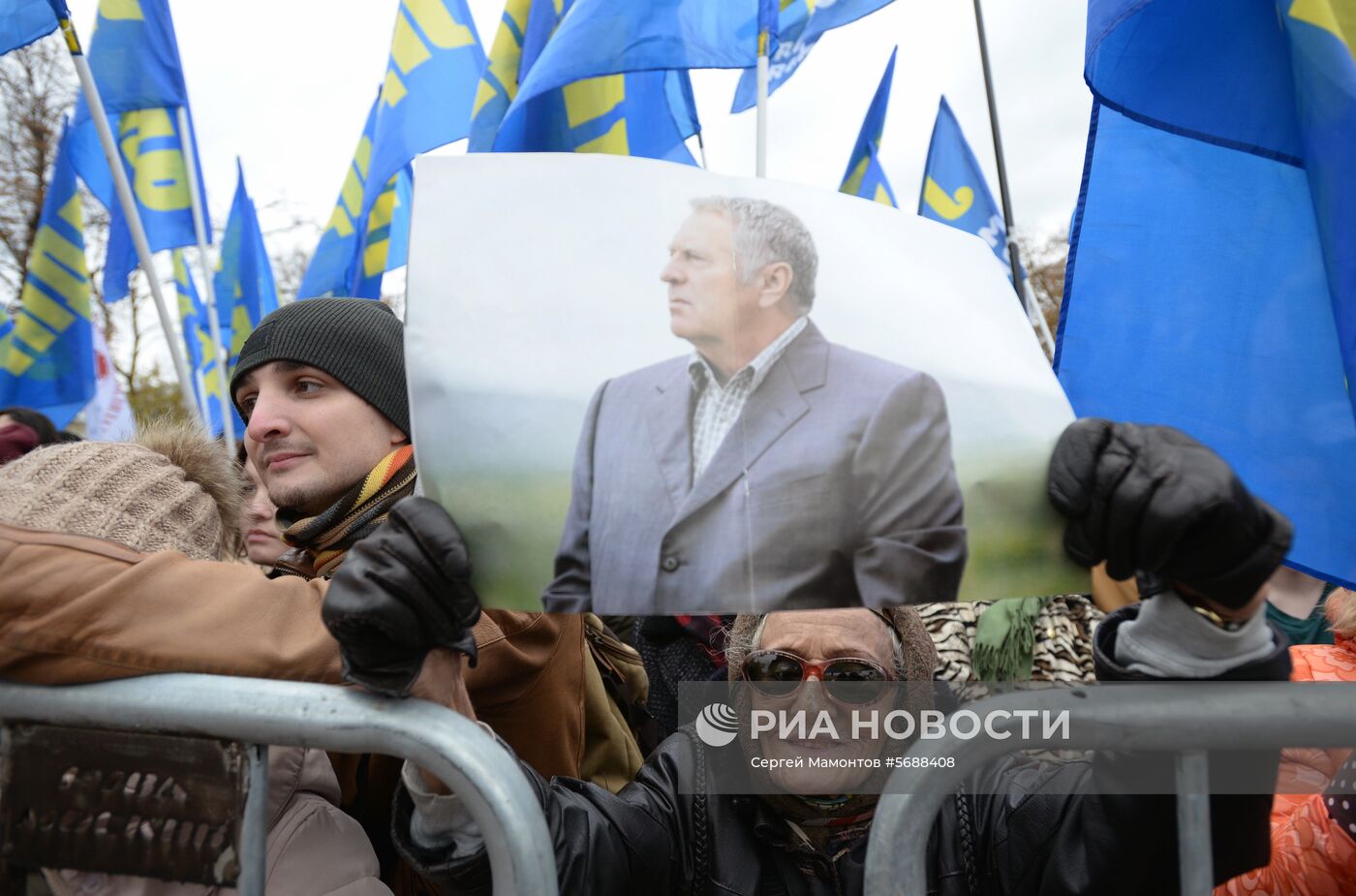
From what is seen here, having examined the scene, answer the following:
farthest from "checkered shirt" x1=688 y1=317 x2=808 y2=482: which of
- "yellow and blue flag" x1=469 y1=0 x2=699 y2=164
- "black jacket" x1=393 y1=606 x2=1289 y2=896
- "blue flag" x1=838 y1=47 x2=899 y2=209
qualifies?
"blue flag" x1=838 y1=47 x2=899 y2=209

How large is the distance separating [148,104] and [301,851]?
4905 mm

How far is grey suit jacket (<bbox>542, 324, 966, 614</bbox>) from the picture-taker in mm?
839

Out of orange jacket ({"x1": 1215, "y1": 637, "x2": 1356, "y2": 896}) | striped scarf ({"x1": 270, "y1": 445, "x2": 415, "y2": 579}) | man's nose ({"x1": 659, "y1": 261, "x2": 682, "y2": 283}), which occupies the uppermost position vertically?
man's nose ({"x1": 659, "y1": 261, "x2": 682, "y2": 283})

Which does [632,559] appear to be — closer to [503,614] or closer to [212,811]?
[212,811]

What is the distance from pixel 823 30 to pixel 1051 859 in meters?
3.08

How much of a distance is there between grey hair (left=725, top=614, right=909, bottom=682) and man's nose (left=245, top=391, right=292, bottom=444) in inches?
35.5

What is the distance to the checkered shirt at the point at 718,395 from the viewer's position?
0.88m

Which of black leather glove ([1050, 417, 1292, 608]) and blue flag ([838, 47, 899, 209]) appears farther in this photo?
blue flag ([838, 47, 899, 209])

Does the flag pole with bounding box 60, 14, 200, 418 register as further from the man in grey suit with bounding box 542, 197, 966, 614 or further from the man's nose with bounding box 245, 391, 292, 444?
the man in grey suit with bounding box 542, 197, 966, 614

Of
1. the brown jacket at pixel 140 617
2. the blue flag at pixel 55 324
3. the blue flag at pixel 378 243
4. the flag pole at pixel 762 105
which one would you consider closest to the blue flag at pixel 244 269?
the blue flag at pixel 55 324

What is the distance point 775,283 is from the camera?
0.93 meters

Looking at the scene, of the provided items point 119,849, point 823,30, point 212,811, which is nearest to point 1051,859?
point 212,811

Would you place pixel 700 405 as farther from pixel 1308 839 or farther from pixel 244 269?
pixel 244 269

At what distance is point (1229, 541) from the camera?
773mm
